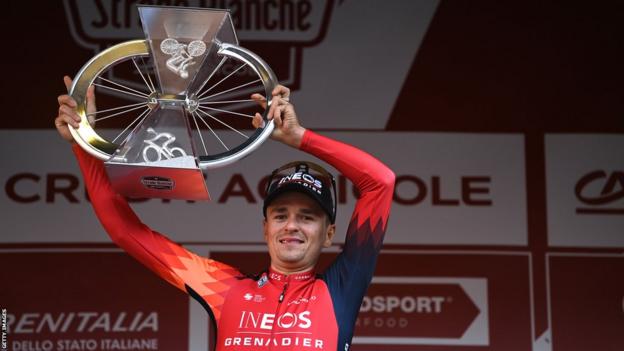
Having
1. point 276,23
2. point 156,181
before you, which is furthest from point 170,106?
point 276,23

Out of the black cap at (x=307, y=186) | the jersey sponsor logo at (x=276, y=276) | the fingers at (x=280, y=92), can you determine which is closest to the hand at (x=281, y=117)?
the fingers at (x=280, y=92)

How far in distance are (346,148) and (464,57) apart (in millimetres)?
1297

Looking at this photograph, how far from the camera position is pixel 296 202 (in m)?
2.29

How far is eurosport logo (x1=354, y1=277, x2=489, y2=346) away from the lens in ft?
10.8

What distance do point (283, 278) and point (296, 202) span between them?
0.18 m

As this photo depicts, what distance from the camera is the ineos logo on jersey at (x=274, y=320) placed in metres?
2.17

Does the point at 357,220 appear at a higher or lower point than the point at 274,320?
higher

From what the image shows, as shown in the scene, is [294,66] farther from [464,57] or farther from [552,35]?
[552,35]

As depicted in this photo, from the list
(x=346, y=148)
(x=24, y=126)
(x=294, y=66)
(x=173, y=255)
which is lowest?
(x=173, y=255)

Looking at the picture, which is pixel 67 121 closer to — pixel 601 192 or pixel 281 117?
pixel 281 117

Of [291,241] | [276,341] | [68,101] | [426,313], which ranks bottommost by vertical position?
[276,341]

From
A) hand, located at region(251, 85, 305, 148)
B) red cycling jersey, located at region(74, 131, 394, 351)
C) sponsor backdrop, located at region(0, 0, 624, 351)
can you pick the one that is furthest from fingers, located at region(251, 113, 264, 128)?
sponsor backdrop, located at region(0, 0, 624, 351)

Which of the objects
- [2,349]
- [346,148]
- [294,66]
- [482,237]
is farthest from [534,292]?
[2,349]

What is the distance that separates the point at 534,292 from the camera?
3.32m
